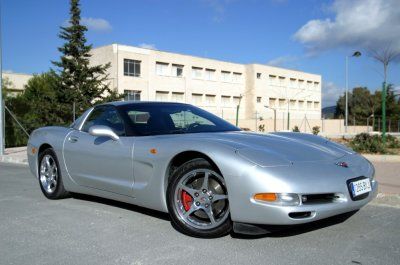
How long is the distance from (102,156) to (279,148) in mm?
2066

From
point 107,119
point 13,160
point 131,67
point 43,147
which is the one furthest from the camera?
point 131,67

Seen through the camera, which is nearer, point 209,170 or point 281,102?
point 209,170

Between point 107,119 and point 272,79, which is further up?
point 272,79

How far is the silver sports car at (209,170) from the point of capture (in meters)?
3.59

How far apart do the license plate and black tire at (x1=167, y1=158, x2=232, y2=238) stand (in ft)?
3.59

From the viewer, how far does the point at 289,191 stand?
3510mm

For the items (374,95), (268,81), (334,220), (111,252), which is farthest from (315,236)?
(374,95)

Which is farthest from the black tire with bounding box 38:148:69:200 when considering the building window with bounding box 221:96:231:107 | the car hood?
the building window with bounding box 221:96:231:107

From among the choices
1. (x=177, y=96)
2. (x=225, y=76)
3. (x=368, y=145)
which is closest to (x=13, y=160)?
(x=368, y=145)

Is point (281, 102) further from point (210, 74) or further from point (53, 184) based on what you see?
point (53, 184)

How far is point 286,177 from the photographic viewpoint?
11.7ft

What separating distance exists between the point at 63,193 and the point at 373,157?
7.56 meters

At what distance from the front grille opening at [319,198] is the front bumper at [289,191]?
0.03 meters

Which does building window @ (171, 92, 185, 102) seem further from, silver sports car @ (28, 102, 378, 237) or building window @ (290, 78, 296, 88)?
silver sports car @ (28, 102, 378, 237)
